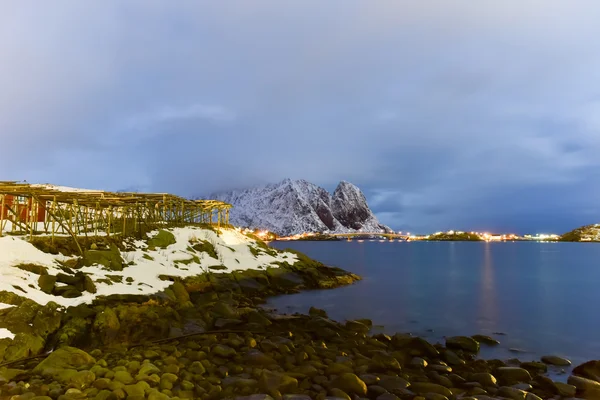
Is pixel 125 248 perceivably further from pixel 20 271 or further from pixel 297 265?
pixel 297 265

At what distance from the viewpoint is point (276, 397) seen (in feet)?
30.6

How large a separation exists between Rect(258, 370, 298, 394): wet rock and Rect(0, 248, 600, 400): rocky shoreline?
29mm

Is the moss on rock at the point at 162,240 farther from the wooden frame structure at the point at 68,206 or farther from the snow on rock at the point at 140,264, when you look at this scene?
the wooden frame structure at the point at 68,206

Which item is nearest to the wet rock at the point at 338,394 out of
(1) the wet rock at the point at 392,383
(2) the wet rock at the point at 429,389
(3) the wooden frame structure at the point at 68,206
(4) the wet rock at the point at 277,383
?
(4) the wet rock at the point at 277,383

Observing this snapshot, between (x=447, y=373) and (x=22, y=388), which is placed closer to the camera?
(x=22, y=388)

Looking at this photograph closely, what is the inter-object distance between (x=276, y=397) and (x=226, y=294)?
14344 mm

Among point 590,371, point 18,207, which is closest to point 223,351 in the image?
point 590,371

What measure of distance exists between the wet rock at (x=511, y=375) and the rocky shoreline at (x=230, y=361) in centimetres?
4

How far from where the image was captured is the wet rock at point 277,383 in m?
9.78

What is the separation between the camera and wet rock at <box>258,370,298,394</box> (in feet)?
32.1

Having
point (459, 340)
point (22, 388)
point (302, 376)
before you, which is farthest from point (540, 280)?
point (22, 388)

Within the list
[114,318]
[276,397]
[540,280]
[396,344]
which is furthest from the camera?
[540,280]

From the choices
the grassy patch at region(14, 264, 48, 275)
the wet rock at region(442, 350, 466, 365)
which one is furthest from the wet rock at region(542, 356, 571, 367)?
the grassy patch at region(14, 264, 48, 275)

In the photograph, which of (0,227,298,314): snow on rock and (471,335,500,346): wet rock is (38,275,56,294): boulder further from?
(471,335,500,346): wet rock
